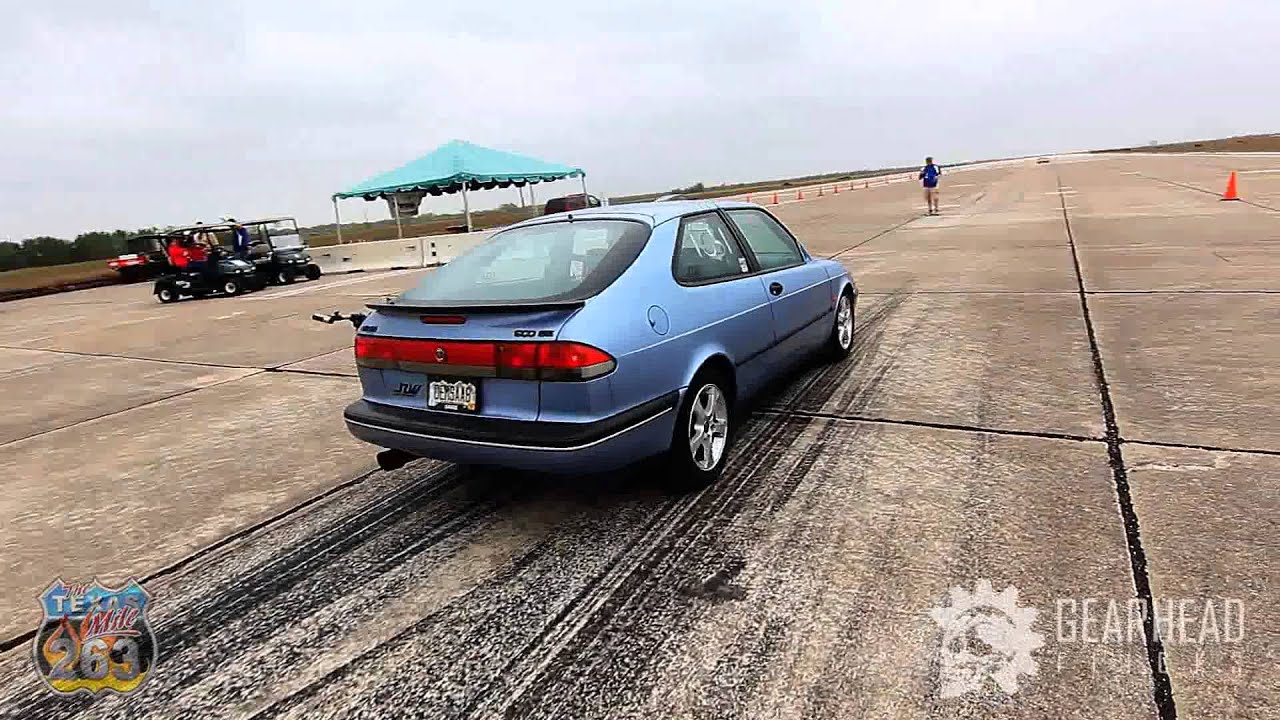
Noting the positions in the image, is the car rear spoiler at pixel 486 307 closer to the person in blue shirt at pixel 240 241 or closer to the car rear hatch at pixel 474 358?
the car rear hatch at pixel 474 358

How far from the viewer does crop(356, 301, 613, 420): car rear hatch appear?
10.2 feet

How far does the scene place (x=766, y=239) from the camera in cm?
505

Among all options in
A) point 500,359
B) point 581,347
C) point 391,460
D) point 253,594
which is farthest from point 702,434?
point 253,594

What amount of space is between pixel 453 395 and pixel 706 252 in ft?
5.47

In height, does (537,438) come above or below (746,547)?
above

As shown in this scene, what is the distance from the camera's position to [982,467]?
381 cm

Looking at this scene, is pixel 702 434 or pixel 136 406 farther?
pixel 136 406

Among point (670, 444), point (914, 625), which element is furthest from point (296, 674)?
point (914, 625)

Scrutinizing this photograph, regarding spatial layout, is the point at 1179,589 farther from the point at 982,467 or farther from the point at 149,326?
the point at 149,326

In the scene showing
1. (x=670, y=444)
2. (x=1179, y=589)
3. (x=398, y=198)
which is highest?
(x=398, y=198)

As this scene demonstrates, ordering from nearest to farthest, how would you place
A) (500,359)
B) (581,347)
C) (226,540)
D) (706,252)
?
1. (581,347)
2. (500,359)
3. (226,540)
4. (706,252)

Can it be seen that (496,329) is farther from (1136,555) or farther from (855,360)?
(855,360)

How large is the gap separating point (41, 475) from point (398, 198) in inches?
784

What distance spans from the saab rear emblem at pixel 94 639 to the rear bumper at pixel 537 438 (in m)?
1.23
